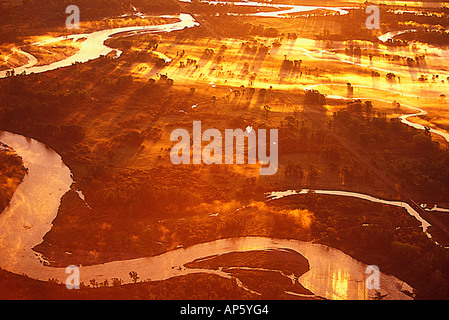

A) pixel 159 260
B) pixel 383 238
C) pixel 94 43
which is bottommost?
pixel 159 260

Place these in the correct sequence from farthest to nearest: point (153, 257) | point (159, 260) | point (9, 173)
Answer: point (9, 173) → point (153, 257) → point (159, 260)

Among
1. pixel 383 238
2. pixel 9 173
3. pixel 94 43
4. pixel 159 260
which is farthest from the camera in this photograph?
pixel 94 43

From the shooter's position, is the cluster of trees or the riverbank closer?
the cluster of trees

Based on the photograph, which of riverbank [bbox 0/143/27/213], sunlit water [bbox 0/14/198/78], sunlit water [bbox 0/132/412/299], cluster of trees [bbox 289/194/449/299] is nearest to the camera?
sunlit water [bbox 0/132/412/299]

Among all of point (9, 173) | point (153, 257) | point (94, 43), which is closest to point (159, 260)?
point (153, 257)

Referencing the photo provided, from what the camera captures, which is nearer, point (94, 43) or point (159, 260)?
point (159, 260)

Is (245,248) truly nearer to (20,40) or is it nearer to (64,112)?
(64,112)

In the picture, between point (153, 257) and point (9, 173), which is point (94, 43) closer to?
point (9, 173)

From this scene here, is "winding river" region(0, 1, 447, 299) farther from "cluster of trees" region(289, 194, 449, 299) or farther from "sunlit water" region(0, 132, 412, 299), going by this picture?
"cluster of trees" region(289, 194, 449, 299)

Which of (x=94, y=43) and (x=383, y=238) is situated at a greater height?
(x=94, y=43)

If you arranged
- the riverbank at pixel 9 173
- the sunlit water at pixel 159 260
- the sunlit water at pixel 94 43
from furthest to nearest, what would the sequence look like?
the sunlit water at pixel 94 43 → the riverbank at pixel 9 173 → the sunlit water at pixel 159 260

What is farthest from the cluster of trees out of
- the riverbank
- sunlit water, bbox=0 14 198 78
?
sunlit water, bbox=0 14 198 78

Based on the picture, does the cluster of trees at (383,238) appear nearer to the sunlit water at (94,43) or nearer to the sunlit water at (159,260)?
the sunlit water at (159,260)

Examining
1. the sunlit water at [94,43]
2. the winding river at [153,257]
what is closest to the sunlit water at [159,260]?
the winding river at [153,257]
